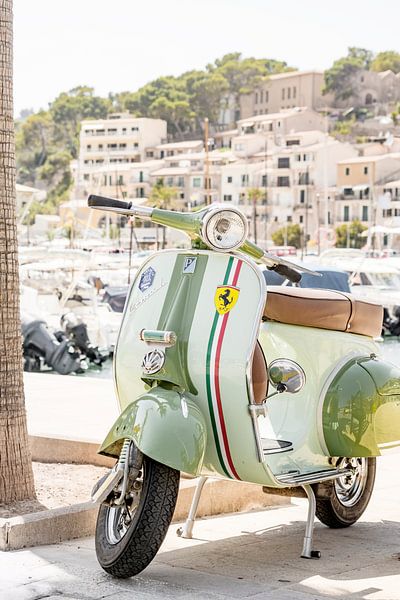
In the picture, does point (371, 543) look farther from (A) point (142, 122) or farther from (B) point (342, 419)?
(A) point (142, 122)

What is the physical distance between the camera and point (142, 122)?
5182 inches

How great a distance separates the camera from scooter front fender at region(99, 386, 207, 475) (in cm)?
405

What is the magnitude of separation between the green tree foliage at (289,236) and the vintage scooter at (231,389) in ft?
284

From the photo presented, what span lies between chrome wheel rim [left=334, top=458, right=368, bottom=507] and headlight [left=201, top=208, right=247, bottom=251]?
1.20 meters

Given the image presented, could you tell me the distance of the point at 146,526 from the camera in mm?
3984

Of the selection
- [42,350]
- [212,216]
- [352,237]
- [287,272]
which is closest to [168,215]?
[212,216]

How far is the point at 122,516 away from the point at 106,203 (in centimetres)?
113

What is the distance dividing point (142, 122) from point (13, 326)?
12822 cm

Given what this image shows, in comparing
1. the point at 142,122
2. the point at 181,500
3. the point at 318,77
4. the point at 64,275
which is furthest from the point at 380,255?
the point at 318,77

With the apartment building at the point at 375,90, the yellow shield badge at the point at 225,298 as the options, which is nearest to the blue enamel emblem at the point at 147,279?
the yellow shield badge at the point at 225,298

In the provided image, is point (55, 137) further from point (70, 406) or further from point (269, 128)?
point (70, 406)

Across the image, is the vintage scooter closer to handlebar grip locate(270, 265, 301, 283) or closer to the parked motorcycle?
handlebar grip locate(270, 265, 301, 283)

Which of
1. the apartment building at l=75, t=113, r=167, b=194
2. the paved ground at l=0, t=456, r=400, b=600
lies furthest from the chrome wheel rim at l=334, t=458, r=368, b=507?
the apartment building at l=75, t=113, r=167, b=194

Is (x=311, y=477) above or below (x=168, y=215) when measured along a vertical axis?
below
